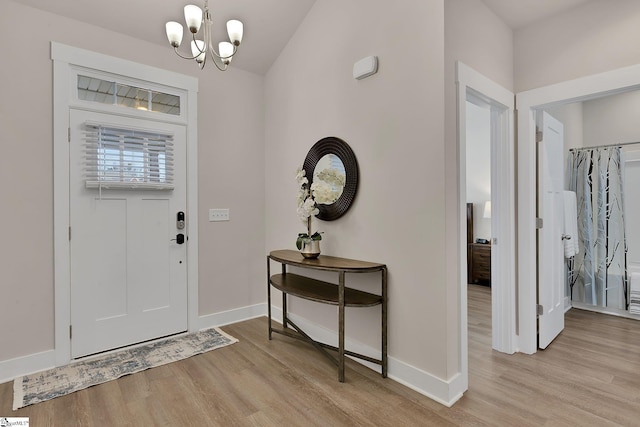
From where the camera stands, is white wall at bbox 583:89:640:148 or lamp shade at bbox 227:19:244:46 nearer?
lamp shade at bbox 227:19:244:46

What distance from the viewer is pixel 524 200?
2.80m

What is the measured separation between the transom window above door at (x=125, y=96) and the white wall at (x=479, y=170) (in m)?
4.56

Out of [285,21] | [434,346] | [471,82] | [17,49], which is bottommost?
[434,346]

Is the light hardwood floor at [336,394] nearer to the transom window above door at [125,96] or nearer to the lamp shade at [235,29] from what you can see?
the transom window above door at [125,96]

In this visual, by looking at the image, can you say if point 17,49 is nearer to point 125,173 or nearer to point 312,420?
point 125,173

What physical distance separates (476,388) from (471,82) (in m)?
2.11

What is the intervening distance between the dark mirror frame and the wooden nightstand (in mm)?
3396

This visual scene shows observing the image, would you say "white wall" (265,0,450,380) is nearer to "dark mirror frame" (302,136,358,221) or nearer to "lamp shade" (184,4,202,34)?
"dark mirror frame" (302,136,358,221)

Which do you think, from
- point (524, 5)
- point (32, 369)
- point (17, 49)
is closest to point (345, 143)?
point (524, 5)

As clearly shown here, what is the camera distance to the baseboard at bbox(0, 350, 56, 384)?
2.44 metres

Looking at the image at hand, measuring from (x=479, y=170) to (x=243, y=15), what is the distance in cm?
446

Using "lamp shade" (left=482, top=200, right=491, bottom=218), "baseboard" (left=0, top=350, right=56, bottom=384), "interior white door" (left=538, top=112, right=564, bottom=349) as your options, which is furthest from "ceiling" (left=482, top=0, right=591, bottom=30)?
"baseboard" (left=0, top=350, right=56, bottom=384)

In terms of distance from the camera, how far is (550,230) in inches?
117

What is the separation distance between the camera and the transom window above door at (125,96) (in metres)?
2.79
